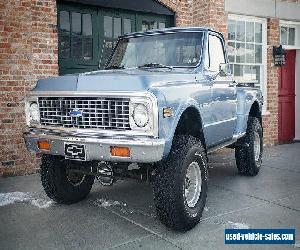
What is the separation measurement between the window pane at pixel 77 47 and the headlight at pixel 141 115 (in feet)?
13.5

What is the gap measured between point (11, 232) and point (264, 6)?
26.5ft

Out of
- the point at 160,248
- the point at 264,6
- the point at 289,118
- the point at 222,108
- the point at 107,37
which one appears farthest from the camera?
the point at 289,118

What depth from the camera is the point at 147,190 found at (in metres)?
5.50

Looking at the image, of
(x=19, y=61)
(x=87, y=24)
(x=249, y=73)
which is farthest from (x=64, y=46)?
(x=249, y=73)

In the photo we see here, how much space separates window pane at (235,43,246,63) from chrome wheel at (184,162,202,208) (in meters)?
5.68

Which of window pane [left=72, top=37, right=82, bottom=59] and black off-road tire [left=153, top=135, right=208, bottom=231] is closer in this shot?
black off-road tire [left=153, top=135, right=208, bottom=231]

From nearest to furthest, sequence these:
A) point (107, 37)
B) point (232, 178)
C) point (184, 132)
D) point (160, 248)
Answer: point (160, 248) → point (184, 132) → point (232, 178) → point (107, 37)

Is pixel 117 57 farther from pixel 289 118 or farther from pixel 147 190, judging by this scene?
pixel 289 118

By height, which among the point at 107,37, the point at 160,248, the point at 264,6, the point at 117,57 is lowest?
the point at 160,248

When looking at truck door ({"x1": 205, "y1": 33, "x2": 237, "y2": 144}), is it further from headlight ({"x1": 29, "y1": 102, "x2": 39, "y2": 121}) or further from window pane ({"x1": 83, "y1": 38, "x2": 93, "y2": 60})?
window pane ({"x1": 83, "y1": 38, "x2": 93, "y2": 60})

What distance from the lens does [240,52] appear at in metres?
9.20

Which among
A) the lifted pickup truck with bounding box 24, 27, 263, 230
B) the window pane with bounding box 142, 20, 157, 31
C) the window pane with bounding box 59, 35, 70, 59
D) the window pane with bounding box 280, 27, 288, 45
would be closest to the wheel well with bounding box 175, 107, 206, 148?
the lifted pickup truck with bounding box 24, 27, 263, 230

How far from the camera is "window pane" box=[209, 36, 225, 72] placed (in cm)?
498

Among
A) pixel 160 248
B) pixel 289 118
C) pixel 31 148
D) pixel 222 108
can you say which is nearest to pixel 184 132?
pixel 222 108
